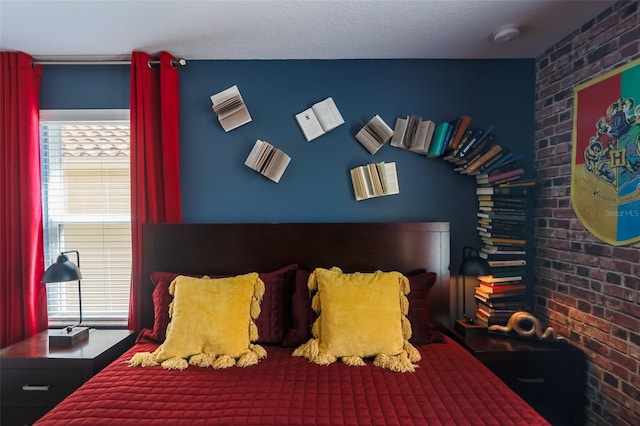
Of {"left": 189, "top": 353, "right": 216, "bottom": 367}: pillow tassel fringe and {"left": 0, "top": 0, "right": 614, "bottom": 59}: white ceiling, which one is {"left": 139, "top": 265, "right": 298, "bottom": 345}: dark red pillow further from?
{"left": 0, "top": 0, "right": 614, "bottom": 59}: white ceiling

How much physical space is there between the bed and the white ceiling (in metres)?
1.14

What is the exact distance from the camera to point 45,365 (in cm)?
184

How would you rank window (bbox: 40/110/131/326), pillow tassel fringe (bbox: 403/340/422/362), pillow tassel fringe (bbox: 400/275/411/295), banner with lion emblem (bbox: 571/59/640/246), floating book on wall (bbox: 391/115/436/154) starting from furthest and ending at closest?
window (bbox: 40/110/131/326) → floating book on wall (bbox: 391/115/436/154) → pillow tassel fringe (bbox: 400/275/411/295) → pillow tassel fringe (bbox: 403/340/422/362) → banner with lion emblem (bbox: 571/59/640/246)

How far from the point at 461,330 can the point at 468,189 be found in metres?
0.94

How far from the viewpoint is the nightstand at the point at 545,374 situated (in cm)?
187

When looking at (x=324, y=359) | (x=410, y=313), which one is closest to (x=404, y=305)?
(x=410, y=313)

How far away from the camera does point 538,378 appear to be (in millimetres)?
1879

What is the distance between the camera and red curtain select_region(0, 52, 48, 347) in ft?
7.45

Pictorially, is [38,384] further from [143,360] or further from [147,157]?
[147,157]

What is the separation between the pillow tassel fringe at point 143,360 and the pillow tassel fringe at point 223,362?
1.01ft

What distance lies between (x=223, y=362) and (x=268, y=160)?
1283mm

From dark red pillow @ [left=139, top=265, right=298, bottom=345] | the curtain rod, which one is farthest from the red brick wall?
the curtain rod

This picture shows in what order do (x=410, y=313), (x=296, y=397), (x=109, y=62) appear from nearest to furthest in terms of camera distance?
(x=296, y=397) < (x=410, y=313) < (x=109, y=62)

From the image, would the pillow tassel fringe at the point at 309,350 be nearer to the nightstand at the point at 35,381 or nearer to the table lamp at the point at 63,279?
the nightstand at the point at 35,381
